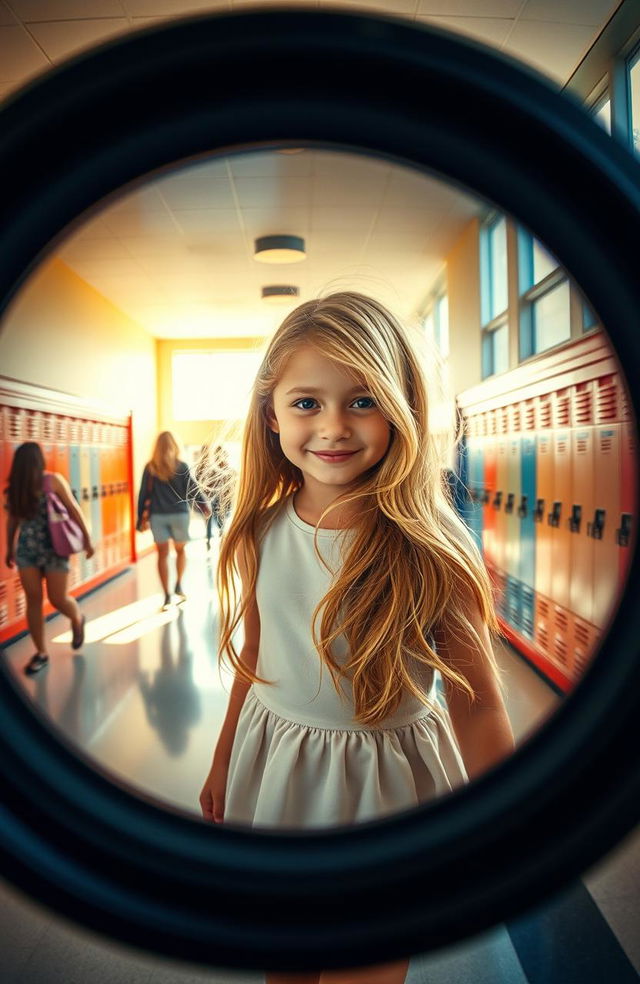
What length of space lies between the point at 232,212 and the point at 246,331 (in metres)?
2.26

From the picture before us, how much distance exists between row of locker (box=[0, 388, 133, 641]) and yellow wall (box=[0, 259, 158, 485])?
0.14 metres

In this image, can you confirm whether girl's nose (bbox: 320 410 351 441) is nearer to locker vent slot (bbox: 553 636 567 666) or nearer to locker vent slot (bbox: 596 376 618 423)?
locker vent slot (bbox: 596 376 618 423)

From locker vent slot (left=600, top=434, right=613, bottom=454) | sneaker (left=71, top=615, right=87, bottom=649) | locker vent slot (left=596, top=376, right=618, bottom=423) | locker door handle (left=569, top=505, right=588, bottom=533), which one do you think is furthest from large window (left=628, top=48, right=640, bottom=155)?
sneaker (left=71, top=615, right=87, bottom=649)

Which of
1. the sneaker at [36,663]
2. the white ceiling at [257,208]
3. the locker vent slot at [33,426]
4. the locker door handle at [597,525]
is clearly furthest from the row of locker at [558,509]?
the locker vent slot at [33,426]

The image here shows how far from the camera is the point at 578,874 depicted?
223mm

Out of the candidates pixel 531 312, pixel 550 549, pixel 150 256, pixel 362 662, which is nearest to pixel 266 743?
pixel 362 662

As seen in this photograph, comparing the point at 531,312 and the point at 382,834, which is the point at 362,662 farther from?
the point at 531,312

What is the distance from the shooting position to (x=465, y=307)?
3.14 m

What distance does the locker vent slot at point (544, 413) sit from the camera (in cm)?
192

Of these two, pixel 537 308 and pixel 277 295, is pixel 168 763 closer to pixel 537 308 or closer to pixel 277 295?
pixel 537 308

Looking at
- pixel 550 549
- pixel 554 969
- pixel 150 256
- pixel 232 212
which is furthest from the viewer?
pixel 150 256

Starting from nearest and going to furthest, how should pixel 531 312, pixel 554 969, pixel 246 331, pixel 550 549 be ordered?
pixel 554 969, pixel 550 549, pixel 531 312, pixel 246 331

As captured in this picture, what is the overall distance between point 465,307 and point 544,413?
133 centimetres

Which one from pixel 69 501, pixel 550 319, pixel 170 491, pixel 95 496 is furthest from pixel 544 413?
pixel 95 496
